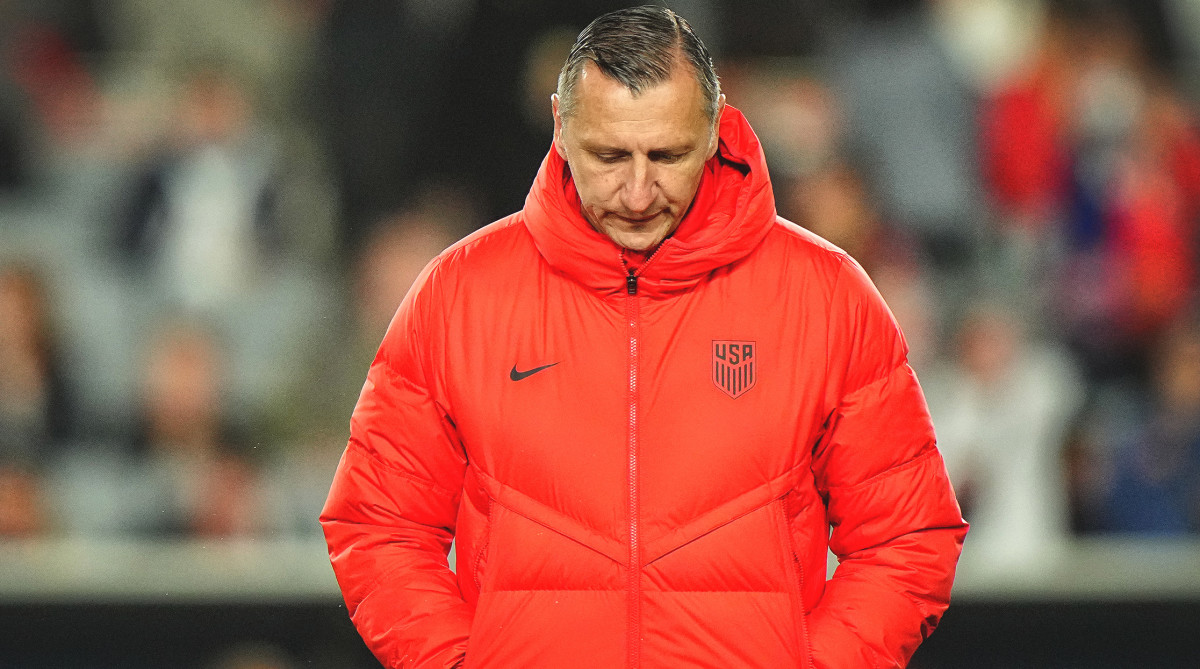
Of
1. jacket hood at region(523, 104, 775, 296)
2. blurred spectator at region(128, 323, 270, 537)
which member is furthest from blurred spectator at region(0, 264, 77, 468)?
jacket hood at region(523, 104, 775, 296)

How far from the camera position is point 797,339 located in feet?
7.20

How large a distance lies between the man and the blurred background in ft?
8.88

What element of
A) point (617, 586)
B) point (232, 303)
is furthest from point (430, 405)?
point (232, 303)

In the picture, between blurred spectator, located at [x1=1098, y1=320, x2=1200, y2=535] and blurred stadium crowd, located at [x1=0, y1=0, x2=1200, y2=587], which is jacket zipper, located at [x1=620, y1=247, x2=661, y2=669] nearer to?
blurred stadium crowd, located at [x1=0, y1=0, x2=1200, y2=587]

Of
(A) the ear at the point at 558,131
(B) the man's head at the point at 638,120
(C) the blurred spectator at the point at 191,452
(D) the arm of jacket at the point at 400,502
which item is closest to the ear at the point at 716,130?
(B) the man's head at the point at 638,120

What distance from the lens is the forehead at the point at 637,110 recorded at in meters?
2.07

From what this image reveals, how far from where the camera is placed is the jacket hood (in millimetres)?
2150

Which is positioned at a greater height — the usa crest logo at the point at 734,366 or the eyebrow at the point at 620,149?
the eyebrow at the point at 620,149

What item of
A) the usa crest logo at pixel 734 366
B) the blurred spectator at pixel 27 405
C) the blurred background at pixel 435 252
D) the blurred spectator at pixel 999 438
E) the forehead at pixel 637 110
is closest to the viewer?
the forehead at pixel 637 110

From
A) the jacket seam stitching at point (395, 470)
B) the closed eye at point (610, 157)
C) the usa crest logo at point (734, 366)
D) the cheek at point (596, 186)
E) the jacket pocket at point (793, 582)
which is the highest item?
the closed eye at point (610, 157)

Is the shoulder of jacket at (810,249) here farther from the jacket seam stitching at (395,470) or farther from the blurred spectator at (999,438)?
the blurred spectator at (999,438)

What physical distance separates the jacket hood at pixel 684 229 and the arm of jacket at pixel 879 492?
17 cm

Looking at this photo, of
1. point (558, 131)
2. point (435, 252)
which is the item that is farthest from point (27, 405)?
point (558, 131)

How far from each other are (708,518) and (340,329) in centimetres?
348
